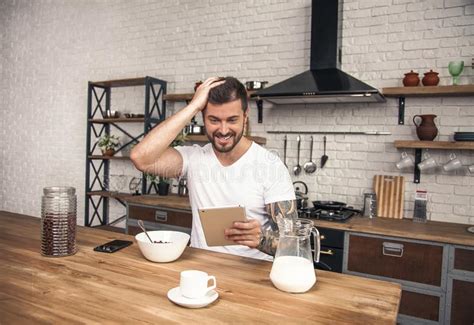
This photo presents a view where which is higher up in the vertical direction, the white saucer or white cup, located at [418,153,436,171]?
white cup, located at [418,153,436,171]

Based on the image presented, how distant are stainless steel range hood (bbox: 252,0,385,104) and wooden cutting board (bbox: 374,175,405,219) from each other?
25.5 inches

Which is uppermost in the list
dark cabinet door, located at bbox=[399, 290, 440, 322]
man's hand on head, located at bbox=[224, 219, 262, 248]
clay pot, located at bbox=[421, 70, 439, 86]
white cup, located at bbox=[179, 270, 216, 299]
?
clay pot, located at bbox=[421, 70, 439, 86]

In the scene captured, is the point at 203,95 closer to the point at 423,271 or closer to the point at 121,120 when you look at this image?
the point at 423,271

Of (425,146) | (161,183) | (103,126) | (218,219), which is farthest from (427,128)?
(103,126)

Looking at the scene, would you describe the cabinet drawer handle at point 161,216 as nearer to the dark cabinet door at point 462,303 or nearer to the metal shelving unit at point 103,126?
the metal shelving unit at point 103,126

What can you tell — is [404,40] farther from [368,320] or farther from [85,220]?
[85,220]

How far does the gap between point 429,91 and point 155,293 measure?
2.47 m

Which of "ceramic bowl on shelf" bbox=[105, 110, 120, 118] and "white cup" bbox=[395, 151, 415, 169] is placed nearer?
"white cup" bbox=[395, 151, 415, 169]

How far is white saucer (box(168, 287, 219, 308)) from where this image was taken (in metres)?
1.01

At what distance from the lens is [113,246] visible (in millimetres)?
1587

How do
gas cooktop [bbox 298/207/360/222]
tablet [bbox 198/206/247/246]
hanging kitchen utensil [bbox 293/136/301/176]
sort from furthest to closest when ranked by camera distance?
hanging kitchen utensil [bbox 293/136/301/176] < gas cooktop [bbox 298/207/360/222] < tablet [bbox 198/206/247/246]

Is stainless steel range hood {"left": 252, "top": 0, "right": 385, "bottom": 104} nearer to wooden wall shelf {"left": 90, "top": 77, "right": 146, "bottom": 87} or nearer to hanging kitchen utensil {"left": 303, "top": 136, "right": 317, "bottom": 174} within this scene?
hanging kitchen utensil {"left": 303, "top": 136, "right": 317, "bottom": 174}

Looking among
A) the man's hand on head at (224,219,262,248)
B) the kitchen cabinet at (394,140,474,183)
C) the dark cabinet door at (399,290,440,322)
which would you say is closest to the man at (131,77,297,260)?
the man's hand on head at (224,219,262,248)

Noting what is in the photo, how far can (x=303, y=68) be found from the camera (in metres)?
3.43
